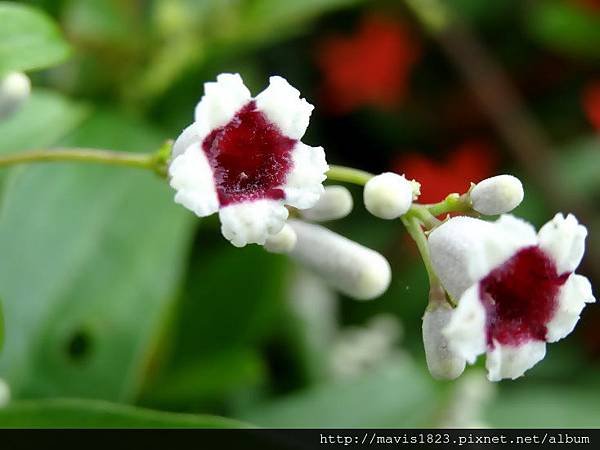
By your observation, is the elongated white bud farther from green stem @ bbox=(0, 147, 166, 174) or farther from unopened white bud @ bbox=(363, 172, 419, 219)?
green stem @ bbox=(0, 147, 166, 174)

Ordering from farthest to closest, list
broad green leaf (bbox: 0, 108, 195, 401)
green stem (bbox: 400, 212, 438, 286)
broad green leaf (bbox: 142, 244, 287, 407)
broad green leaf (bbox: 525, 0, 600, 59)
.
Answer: broad green leaf (bbox: 525, 0, 600, 59) < broad green leaf (bbox: 142, 244, 287, 407) < broad green leaf (bbox: 0, 108, 195, 401) < green stem (bbox: 400, 212, 438, 286)

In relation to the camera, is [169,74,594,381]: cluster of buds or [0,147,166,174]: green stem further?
[0,147,166,174]: green stem

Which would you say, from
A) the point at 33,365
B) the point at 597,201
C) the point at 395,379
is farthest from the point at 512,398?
the point at 33,365

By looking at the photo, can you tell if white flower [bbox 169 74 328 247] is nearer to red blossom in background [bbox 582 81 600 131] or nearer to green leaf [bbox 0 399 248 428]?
green leaf [bbox 0 399 248 428]

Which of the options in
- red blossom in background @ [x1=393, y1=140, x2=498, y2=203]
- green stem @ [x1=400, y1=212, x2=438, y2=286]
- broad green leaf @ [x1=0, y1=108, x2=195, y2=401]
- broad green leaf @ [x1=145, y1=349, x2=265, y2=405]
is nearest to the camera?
green stem @ [x1=400, y1=212, x2=438, y2=286]

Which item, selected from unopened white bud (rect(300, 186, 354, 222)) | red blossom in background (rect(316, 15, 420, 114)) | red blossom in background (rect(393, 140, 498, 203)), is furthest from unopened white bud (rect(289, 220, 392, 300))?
red blossom in background (rect(316, 15, 420, 114))

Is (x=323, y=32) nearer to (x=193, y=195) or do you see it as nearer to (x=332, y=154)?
(x=332, y=154)

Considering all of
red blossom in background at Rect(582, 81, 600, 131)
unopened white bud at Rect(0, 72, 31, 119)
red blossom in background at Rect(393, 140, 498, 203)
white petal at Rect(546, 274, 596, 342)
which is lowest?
white petal at Rect(546, 274, 596, 342)

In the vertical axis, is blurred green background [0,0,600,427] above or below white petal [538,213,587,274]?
above
